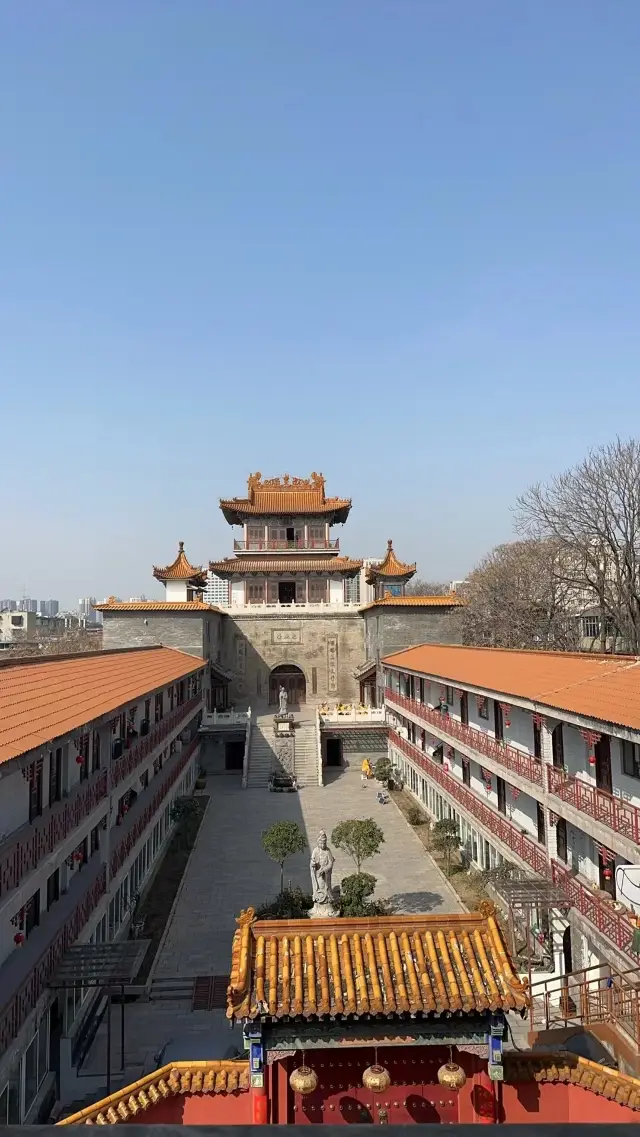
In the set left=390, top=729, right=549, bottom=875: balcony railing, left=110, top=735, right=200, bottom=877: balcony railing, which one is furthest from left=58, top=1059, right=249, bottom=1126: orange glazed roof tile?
left=390, top=729, right=549, bottom=875: balcony railing

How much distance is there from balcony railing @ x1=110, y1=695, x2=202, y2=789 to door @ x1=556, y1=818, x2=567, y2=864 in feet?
37.3

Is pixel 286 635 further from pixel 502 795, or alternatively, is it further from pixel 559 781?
pixel 559 781

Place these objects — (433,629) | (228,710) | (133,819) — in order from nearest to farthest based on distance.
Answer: (133,819), (433,629), (228,710)

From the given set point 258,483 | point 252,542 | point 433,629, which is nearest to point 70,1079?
point 433,629

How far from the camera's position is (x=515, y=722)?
20625mm

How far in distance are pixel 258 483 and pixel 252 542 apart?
578cm

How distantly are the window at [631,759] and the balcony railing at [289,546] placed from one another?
42.2m

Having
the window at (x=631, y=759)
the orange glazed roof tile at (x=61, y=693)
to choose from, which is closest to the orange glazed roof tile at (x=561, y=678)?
the window at (x=631, y=759)

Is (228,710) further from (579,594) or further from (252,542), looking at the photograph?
(579,594)

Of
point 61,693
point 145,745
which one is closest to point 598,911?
point 61,693

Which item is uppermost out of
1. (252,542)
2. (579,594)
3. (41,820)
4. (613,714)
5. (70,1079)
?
(252,542)

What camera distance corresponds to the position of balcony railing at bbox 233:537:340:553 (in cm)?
5581

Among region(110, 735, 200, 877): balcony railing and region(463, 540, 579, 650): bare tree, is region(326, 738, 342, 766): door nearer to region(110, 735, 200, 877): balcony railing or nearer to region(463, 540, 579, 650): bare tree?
region(463, 540, 579, 650): bare tree

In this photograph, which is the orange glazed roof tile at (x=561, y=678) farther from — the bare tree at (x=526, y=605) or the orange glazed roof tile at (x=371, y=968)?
the bare tree at (x=526, y=605)
